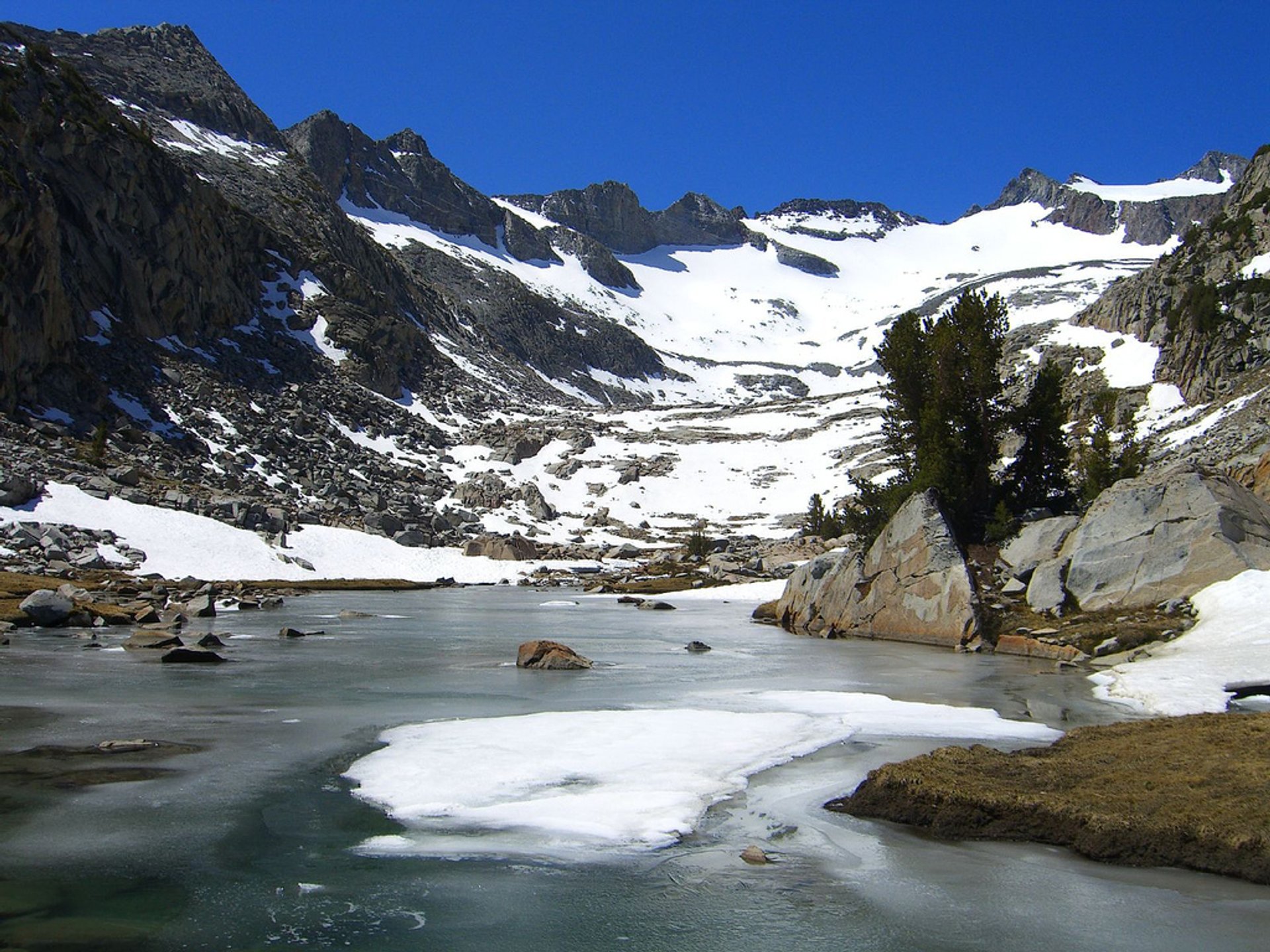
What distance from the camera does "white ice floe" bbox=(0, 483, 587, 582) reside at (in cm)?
3894

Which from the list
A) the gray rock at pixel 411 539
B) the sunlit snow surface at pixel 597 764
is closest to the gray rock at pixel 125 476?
the gray rock at pixel 411 539

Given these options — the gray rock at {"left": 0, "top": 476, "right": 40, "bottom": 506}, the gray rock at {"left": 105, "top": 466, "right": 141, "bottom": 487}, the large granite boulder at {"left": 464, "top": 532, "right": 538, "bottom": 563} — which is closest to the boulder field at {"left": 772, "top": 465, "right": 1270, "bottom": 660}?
the gray rock at {"left": 0, "top": 476, "right": 40, "bottom": 506}

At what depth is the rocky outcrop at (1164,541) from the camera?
21.8m

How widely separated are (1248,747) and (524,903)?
7.90 metres

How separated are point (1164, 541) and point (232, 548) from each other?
37.8m

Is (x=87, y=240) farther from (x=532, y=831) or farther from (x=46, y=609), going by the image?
(x=532, y=831)

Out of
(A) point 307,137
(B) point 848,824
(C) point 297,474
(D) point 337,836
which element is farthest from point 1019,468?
(A) point 307,137

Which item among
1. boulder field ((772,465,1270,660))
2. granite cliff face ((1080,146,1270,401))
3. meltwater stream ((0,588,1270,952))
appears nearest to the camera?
meltwater stream ((0,588,1270,952))

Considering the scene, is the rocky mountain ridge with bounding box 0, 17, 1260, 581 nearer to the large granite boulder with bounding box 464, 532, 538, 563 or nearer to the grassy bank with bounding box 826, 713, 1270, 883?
the large granite boulder with bounding box 464, 532, 538, 563

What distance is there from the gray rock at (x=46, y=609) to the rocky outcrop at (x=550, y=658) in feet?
43.9

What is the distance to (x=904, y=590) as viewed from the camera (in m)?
27.2

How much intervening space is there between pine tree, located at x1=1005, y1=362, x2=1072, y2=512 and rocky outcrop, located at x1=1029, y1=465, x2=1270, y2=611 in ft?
29.2

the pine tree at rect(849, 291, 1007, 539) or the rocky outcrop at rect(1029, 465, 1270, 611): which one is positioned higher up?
the pine tree at rect(849, 291, 1007, 539)

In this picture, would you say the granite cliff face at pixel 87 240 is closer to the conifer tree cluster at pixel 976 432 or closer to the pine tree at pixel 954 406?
the pine tree at pixel 954 406
